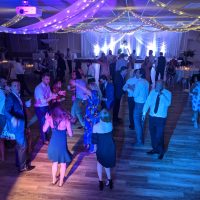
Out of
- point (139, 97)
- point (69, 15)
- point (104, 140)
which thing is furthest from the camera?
point (139, 97)

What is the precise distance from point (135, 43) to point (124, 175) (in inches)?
657

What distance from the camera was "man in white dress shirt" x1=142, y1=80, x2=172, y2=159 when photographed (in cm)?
404

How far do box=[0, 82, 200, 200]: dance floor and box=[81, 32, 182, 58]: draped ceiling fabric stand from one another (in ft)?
48.5

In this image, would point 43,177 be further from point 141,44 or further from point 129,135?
point 141,44

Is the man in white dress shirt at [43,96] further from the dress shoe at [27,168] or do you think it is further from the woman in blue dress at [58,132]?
the woman in blue dress at [58,132]

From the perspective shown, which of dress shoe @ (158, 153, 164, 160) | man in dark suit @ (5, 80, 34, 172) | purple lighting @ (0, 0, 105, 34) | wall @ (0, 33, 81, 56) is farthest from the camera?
wall @ (0, 33, 81, 56)

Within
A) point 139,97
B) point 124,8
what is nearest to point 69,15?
point 139,97

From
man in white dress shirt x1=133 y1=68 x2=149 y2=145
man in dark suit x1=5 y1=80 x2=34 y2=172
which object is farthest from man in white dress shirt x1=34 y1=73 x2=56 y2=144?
man in white dress shirt x1=133 y1=68 x2=149 y2=145

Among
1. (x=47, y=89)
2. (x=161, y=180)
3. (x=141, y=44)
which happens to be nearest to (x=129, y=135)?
(x=161, y=180)

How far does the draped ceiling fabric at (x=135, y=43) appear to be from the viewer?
18875mm

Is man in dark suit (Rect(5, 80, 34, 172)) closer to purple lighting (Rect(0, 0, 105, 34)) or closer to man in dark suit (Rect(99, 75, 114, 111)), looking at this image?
purple lighting (Rect(0, 0, 105, 34))

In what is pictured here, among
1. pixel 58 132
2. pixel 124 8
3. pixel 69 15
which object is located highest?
pixel 124 8

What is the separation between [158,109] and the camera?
4.09m

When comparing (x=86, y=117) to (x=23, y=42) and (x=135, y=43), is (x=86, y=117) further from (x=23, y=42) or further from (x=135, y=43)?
(x=135, y=43)
